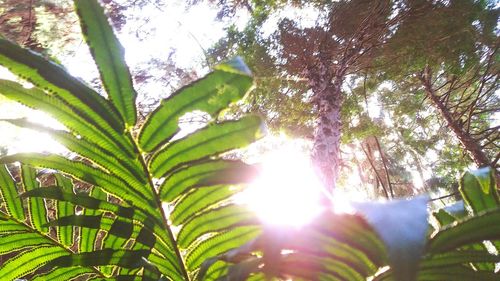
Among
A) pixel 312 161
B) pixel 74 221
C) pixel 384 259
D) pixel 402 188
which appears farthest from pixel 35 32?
pixel 402 188

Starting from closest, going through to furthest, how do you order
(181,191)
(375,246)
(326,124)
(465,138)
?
(375,246) < (181,191) < (326,124) < (465,138)

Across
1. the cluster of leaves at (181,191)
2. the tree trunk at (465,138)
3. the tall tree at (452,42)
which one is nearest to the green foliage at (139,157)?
the cluster of leaves at (181,191)

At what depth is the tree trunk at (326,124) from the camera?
14.3 ft

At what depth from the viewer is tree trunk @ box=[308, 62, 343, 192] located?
4359 millimetres

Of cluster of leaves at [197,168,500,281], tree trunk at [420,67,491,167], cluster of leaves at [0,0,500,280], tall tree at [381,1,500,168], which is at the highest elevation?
tall tree at [381,1,500,168]

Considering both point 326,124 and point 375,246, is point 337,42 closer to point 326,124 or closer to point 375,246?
point 326,124

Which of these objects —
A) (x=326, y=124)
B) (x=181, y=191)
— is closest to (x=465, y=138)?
(x=326, y=124)

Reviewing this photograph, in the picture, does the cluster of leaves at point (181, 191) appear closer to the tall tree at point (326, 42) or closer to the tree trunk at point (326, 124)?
the tree trunk at point (326, 124)

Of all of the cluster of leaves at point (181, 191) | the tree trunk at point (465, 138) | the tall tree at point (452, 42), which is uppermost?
the tall tree at point (452, 42)

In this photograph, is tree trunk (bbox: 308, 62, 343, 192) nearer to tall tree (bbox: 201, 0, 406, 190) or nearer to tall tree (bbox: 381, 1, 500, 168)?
tall tree (bbox: 201, 0, 406, 190)

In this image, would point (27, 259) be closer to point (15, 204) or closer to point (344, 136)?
point (15, 204)

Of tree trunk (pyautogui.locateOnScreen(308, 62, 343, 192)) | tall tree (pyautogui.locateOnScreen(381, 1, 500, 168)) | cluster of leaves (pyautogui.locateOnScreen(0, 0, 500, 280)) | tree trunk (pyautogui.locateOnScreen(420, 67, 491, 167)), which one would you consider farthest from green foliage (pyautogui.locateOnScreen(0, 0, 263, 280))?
tall tree (pyautogui.locateOnScreen(381, 1, 500, 168))

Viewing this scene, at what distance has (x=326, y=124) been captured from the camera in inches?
187

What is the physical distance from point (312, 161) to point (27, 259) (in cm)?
391
